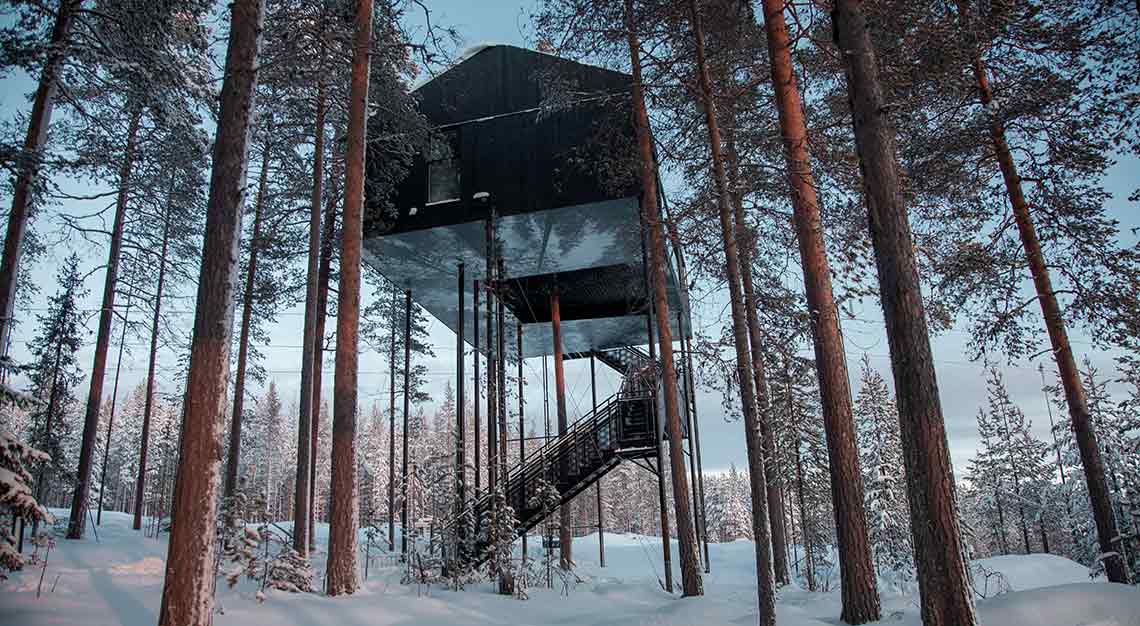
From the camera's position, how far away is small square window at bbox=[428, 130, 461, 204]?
13766mm

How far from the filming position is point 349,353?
8.58m

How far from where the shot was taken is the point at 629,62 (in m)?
10.8

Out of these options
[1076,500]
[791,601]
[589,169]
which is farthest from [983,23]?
[1076,500]

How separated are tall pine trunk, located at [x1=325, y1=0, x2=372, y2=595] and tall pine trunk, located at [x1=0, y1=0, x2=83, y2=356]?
3627 millimetres

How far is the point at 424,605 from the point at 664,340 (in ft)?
17.8

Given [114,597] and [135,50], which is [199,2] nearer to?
[135,50]

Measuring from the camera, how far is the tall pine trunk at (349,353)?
26.0 ft

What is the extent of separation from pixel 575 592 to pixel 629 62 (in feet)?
32.4

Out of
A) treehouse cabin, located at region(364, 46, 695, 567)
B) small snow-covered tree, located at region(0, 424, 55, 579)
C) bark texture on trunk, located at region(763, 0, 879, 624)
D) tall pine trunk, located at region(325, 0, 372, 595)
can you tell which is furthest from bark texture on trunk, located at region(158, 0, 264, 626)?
treehouse cabin, located at region(364, 46, 695, 567)

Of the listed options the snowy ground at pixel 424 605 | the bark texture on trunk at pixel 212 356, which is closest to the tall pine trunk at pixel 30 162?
the snowy ground at pixel 424 605

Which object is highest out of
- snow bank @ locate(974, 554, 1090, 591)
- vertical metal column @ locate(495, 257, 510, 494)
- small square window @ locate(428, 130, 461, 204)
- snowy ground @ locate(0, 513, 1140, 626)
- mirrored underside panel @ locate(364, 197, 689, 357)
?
small square window @ locate(428, 130, 461, 204)

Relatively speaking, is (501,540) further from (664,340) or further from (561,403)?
(561,403)

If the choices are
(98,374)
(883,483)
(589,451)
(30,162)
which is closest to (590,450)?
(589,451)

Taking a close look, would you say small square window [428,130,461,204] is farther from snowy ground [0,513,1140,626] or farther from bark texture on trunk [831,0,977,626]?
bark texture on trunk [831,0,977,626]
